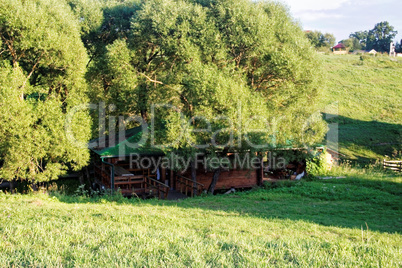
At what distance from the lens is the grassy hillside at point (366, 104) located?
30328mm

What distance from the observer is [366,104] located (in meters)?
40.7

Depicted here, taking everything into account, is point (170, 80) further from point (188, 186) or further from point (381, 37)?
point (381, 37)

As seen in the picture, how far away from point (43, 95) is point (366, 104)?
35.5 m

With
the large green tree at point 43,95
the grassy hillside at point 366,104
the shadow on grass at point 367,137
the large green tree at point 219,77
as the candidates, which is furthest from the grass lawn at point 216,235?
the shadow on grass at point 367,137

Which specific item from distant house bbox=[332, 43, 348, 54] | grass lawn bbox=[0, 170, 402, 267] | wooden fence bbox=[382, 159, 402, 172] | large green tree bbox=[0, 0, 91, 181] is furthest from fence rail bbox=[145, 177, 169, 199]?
distant house bbox=[332, 43, 348, 54]

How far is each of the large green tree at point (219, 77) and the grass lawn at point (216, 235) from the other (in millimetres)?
3310

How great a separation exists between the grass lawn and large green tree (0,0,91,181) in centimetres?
280

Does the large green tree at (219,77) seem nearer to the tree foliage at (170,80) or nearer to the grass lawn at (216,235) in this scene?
the tree foliage at (170,80)

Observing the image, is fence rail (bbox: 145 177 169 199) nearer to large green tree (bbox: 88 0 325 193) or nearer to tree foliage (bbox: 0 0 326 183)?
large green tree (bbox: 88 0 325 193)

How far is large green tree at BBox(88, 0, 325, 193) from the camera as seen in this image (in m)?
16.0

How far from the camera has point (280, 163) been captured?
2227 cm

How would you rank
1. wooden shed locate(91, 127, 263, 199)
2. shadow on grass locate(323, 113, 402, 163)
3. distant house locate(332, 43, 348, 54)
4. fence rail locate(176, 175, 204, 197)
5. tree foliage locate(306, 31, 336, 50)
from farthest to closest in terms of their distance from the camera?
tree foliage locate(306, 31, 336, 50) < distant house locate(332, 43, 348, 54) < shadow on grass locate(323, 113, 402, 163) < fence rail locate(176, 175, 204, 197) < wooden shed locate(91, 127, 263, 199)

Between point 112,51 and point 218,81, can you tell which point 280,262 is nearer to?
point 218,81

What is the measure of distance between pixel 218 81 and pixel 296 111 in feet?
18.6
